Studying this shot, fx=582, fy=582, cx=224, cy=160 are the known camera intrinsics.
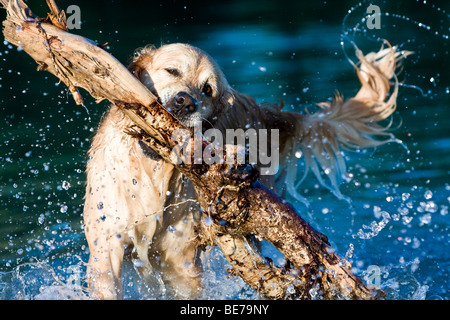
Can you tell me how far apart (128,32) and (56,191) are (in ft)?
14.4

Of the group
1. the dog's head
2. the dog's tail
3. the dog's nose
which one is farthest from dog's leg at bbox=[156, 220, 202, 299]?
the dog's tail

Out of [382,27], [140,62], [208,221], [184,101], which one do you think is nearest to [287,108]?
[382,27]

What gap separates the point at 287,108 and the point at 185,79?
410cm

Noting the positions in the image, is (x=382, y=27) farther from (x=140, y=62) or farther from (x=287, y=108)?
(x=140, y=62)

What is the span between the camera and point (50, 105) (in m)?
7.69

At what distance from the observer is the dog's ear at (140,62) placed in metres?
3.79

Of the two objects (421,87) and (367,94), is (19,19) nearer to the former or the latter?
(367,94)

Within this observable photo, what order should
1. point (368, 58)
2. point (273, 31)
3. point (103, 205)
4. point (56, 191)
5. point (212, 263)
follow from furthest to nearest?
1. point (273, 31)
2. point (56, 191)
3. point (368, 58)
4. point (212, 263)
5. point (103, 205)

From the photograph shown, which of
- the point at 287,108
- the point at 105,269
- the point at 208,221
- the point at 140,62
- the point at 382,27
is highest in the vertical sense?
the point at 382,27

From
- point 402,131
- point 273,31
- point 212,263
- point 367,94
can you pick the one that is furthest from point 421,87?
point 212,263

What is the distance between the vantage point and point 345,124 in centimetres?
487

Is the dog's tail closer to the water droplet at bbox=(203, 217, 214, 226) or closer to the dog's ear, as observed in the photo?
the dog's ear

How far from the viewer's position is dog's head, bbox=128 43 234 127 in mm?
3520

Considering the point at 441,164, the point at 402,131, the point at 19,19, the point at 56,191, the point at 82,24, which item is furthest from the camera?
the point at 82,24
